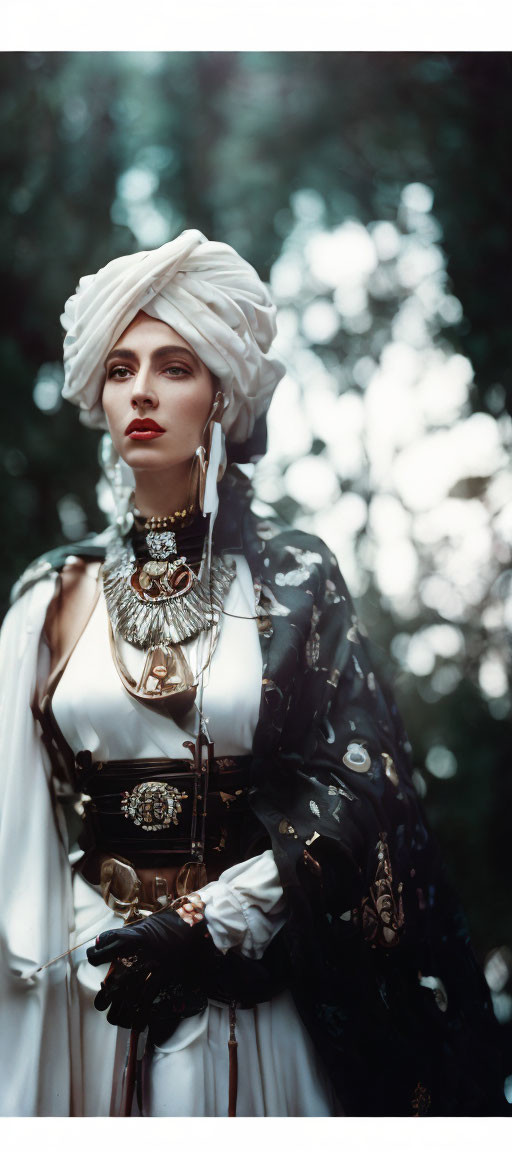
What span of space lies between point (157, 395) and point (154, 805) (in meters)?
0.63

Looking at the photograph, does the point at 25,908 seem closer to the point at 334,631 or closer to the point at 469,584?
the point at 334,631

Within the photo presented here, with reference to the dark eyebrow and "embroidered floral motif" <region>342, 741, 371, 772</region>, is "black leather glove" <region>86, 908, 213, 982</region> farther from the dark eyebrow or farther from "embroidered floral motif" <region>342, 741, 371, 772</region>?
the dark eyebrow

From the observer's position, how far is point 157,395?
5.69 feet

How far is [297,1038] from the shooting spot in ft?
5.35

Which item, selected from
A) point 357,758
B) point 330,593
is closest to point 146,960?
point 357,758

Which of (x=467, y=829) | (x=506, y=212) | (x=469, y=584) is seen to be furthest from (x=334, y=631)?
(x=506, y=212)

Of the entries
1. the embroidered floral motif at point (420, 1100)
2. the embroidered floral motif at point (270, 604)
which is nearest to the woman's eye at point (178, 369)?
the embroidered floral motif at point (270, 604)

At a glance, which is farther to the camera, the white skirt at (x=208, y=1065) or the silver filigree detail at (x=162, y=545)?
the silver filigree detail at (x=162, y=545)

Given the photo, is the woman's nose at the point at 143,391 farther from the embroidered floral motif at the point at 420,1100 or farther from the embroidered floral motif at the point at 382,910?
the embroidered floral motif at the point at 420,1100

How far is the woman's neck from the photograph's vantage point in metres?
1.78

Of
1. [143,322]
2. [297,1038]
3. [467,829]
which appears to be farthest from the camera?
[467,829]

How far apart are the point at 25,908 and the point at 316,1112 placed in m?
0.52

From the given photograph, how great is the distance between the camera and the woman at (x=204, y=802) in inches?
63.3

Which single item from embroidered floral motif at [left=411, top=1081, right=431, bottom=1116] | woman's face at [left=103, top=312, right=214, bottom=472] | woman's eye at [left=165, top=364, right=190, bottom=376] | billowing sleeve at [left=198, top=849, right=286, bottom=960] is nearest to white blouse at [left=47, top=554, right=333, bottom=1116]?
billowing sleeve at [left=198, top=849, right=286, bottom=960]
